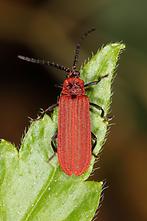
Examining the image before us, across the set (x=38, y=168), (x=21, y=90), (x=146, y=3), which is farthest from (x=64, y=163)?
(x=146, y=3)

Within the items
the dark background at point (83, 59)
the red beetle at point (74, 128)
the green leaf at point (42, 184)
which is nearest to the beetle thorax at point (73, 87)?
the red beetle at point (74, 128)

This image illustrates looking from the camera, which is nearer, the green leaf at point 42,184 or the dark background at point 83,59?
the green leaf at point 42,184

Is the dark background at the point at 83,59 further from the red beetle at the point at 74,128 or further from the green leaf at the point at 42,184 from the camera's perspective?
the green leaf at the point at 42,184

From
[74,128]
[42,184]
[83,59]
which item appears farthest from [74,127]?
[83,59]

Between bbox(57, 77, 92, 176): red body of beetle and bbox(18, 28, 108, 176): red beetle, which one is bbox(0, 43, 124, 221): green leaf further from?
bbox(57, 77, 92, 176): red body of beetle

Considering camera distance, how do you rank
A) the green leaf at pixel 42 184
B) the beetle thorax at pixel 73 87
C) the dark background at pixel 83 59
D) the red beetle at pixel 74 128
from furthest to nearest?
the dark background at pixel 83 59 → the beetle thorax at pixel 73 87 → the red beetle at pixel 74 128 → the green leaf at pixel 42 184

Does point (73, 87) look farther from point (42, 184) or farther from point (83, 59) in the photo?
point (83, 59)
